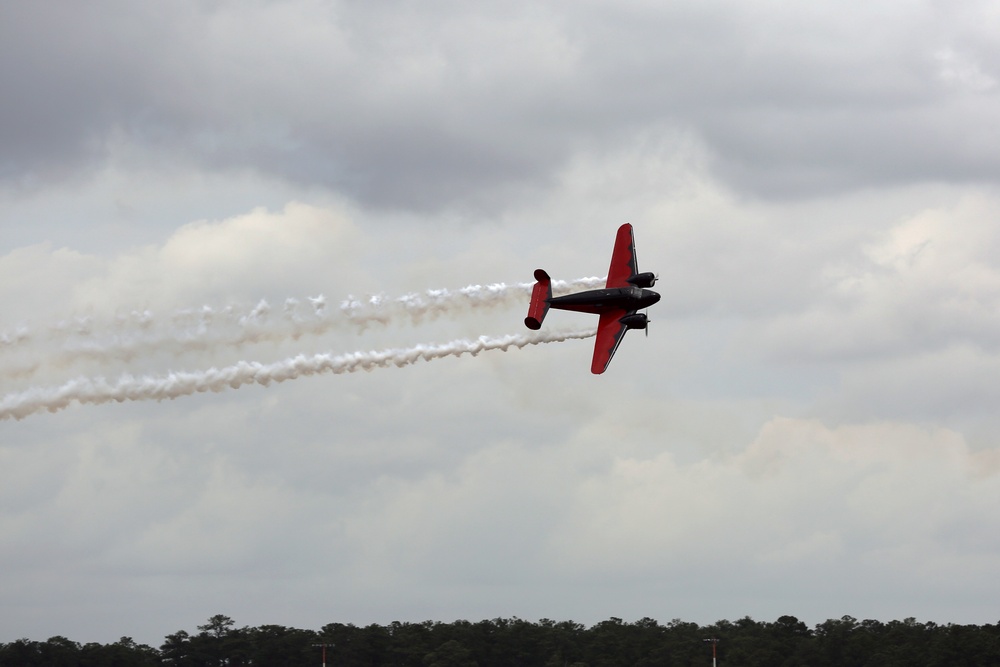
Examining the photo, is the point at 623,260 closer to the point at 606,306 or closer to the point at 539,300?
the point at 606,306

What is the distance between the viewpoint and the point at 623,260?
87.7 metres

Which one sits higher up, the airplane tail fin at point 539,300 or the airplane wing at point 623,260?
the airplane wing at point 623,260

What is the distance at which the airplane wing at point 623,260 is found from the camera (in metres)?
86.2

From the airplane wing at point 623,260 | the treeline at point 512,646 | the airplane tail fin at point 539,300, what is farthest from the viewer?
the treeline at point 512,646

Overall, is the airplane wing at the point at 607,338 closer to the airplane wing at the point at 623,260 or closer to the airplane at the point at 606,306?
the airplane at the point at 606,306

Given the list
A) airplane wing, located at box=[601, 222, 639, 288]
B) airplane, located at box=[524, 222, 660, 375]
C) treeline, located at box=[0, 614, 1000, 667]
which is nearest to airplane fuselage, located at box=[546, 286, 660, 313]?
airplane, located at box=[524, 222, 660, 375]

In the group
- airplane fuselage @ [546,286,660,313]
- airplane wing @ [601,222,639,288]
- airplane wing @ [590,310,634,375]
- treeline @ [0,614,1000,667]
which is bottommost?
treeline @ [0,614,1000,667]

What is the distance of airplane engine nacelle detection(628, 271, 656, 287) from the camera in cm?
8288

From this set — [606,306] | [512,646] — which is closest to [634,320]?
[606,306]

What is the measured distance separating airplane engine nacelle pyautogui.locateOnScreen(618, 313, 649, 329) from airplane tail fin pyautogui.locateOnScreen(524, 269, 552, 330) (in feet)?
14.3

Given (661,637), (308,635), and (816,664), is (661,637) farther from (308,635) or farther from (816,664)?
(308,635)

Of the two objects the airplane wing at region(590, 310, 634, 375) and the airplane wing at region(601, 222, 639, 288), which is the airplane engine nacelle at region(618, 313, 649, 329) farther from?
the airplane wing at region(601, 222, 639, 288)

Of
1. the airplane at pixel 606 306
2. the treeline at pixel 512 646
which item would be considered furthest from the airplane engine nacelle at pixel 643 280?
the treeline at pixel 512 646

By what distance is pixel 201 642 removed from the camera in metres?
176
